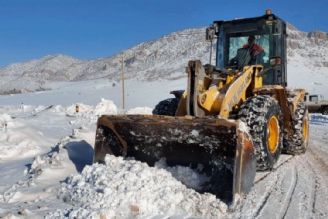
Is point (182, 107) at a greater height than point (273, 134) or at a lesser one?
greater

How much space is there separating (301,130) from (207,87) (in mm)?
2236

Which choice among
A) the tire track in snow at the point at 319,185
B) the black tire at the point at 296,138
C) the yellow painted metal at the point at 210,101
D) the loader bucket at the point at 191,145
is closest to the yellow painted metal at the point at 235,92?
the yellow painted metal at the point at 210,101

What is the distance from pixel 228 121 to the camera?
5164 mm

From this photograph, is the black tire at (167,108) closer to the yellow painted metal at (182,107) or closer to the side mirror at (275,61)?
the yellow painted metal at (182,107)

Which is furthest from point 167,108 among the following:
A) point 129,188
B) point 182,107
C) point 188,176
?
point 129,188

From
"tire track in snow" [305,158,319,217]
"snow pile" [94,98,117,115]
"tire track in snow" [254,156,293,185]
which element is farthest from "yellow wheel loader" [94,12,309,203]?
"snow pile" [94,98,117,115]

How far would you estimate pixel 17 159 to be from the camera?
795 centimetres

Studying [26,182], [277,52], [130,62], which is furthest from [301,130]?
[130,62]

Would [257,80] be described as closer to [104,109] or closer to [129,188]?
[129,188]

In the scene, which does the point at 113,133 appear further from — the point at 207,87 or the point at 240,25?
the point at 240,25

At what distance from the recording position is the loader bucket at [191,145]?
5.03 m

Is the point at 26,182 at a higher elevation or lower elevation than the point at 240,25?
lower

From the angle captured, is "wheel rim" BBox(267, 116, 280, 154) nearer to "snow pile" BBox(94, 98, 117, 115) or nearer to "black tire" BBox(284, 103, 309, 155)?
"black tire" BBox(284, 103, 309, 155)

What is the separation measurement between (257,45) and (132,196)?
422 cm
